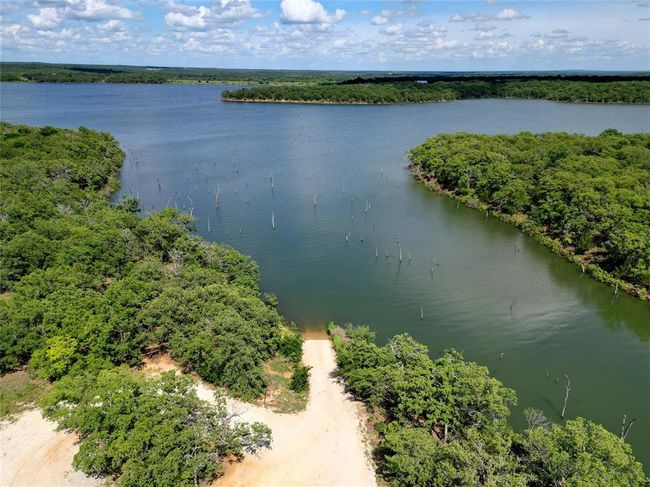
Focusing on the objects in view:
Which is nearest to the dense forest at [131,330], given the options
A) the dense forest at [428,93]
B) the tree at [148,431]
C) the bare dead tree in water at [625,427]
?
the tree at [148,431]

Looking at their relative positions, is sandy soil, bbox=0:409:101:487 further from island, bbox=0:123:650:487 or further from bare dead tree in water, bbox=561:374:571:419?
bare dead tree in water, bbox=561:374:571:419

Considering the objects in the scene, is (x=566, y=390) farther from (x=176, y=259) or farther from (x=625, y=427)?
(x=176, y=259)

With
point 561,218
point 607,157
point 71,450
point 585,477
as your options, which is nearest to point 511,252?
point 561,218

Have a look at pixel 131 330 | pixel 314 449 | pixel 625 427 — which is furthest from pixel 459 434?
pixel 131 330

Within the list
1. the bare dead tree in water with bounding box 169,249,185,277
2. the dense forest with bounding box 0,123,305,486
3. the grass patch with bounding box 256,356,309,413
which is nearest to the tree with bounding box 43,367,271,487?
the dense forest with bounding box 0,123,305,486

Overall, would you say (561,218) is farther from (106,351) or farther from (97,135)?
(97,135)
